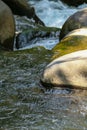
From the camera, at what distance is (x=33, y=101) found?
521 cm

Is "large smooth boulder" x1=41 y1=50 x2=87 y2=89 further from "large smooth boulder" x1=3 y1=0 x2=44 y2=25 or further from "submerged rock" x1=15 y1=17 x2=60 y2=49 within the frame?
"large smooth boulder" x1=3 y1=0 x2=44 y2=25

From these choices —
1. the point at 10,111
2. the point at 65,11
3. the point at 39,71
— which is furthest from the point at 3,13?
the point at 65,11

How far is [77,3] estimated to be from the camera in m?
16.7

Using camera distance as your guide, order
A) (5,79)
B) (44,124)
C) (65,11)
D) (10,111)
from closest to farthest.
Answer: (44,124) < (10,111) < (5,79) < (65,11)

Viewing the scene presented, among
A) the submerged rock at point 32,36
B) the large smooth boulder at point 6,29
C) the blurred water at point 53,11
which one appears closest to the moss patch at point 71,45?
the large smooth boulder at point 6,29

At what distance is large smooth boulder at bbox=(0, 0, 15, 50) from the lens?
355 inches

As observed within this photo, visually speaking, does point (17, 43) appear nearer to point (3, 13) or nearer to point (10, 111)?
point (3, 13)

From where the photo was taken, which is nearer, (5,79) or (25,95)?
(25,95)

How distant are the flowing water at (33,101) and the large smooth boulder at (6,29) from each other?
1804mm

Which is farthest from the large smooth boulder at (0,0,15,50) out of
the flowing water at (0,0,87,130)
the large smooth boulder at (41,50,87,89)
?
the large smooth boulder at (41,50,87,89)

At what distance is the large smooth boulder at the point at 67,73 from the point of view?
552cm

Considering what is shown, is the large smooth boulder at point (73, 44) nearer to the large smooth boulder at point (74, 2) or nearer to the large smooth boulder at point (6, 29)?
the large smooth boulder at point (6, 29)

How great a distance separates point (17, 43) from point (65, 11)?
5804mm

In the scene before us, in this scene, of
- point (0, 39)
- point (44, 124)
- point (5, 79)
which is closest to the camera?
point (44, 124)
